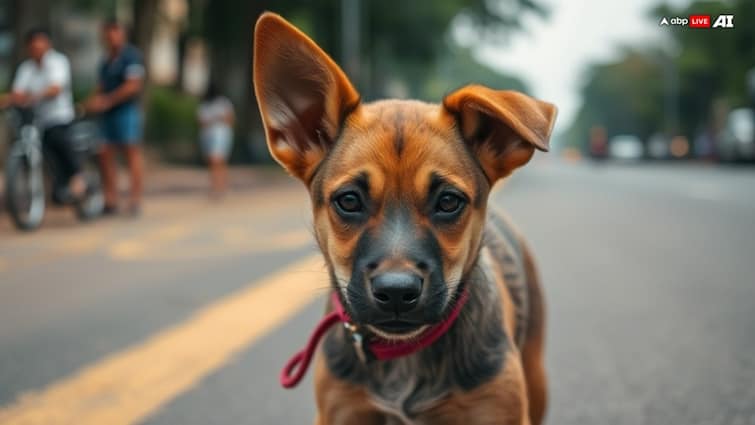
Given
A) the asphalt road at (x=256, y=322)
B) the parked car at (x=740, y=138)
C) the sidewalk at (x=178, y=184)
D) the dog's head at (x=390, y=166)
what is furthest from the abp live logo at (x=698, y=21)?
the parked car at (x=740, y=138)

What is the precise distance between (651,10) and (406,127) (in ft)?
242


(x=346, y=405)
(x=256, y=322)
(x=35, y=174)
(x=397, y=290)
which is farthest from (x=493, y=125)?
(x=35, y=174)

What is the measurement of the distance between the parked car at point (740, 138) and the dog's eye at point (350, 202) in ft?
115

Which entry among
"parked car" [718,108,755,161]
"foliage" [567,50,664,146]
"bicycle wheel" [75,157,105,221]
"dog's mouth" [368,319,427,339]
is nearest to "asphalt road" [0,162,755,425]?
"bicycle wheel" [75,157,105,221]

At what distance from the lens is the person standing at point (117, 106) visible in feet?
38.1

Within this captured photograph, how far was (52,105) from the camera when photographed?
1090 centimetres

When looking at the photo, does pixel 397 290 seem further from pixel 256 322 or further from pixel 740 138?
pixel 740 138

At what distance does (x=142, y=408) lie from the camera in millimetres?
3730

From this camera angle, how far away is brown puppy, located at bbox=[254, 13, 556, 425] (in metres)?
2.58

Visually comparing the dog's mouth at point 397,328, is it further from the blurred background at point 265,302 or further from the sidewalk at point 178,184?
the sidewalk at point 178,184

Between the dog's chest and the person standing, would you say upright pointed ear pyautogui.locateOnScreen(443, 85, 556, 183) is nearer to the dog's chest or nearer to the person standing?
the dog's chest

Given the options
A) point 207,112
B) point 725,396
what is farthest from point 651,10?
point 725,396

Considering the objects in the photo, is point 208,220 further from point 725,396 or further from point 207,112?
point 725,396

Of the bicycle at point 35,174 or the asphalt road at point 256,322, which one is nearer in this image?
the asphalt road at point 256,322
